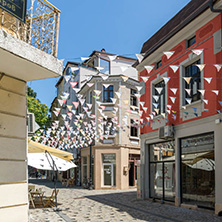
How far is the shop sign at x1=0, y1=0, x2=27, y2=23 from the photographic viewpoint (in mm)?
5159

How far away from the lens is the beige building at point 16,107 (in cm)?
536

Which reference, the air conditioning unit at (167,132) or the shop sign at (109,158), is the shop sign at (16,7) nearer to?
the air conditioning unit at (167,132)

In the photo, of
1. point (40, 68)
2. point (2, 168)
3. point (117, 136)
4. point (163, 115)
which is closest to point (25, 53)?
point (40, 68)

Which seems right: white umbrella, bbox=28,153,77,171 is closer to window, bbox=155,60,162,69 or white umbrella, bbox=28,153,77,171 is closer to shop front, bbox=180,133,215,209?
shop front, bbox=180,133,215,209

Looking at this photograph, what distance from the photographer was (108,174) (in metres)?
28.5

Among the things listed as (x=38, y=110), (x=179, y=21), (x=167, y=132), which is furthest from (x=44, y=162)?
(x=38, y=110)

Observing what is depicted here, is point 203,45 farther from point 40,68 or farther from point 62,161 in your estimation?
point 40,68

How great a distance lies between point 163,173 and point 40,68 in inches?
491

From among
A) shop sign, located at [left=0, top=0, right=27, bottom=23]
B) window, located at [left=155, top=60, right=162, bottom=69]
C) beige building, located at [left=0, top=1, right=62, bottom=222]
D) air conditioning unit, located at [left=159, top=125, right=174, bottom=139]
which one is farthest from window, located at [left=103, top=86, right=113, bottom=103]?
shop sign, located at [left=0, top=0, right=27, bottom=23]

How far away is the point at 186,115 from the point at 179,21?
15.4 ft

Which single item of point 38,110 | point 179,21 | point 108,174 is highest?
point 179,21

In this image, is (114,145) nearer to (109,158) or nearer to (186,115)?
(109,158)

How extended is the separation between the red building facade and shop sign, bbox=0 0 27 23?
18.4 feet

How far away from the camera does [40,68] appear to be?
558 cm
